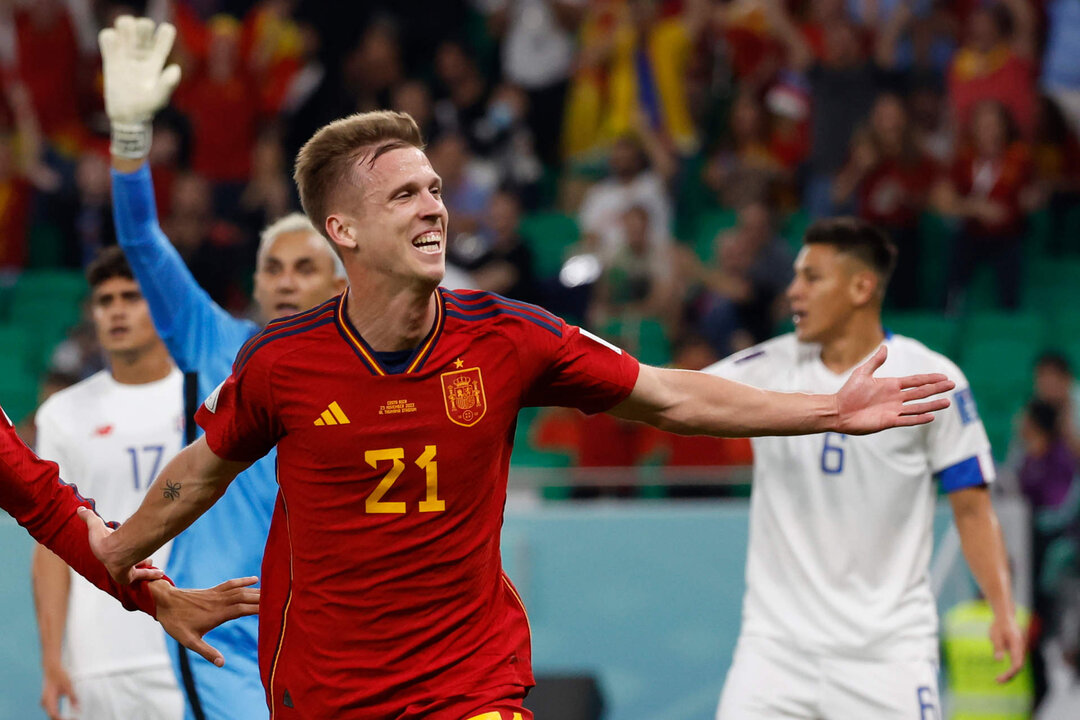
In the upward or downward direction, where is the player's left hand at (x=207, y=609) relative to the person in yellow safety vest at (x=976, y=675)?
upward

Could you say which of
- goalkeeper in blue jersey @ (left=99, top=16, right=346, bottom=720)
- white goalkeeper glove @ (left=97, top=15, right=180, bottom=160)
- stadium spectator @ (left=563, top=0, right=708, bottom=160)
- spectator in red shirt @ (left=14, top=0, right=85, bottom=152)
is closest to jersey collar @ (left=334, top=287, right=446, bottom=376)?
goalkeeper in blue jersey @ (left=99, top=16, right=346, bottom=720)

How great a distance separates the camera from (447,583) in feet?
12.5

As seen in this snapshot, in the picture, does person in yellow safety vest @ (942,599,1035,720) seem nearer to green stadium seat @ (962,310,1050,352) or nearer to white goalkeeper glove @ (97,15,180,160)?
green stadium seat @ (962,310,1050,352)

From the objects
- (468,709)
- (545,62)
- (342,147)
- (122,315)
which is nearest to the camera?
(468,709)

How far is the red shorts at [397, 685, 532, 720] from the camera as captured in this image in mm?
3732

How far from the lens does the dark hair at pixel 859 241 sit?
6.03 m

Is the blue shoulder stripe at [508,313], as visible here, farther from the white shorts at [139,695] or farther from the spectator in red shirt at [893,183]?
the spectator in red shirt at [893,183]

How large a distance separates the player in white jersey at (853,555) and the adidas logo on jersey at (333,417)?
251cm

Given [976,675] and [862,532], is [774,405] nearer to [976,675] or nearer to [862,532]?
[862,532]

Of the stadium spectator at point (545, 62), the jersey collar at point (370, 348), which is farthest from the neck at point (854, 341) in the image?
the stadium spectator at point (545, 62)

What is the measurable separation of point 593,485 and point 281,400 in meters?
5.66

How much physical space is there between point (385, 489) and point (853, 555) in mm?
2563

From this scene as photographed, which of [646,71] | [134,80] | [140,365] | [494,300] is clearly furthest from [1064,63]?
[494,300]

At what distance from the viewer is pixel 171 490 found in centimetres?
393
